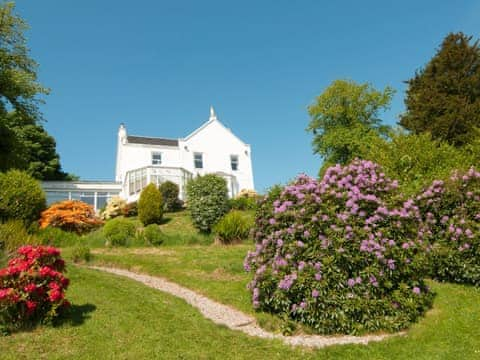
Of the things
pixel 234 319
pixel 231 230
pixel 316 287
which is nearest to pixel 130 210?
pixel 231 230

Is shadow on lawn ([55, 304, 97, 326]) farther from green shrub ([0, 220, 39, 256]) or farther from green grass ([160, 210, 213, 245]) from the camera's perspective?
green grass ([160, 210, 213, 245])

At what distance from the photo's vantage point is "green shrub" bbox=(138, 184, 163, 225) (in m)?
18.7

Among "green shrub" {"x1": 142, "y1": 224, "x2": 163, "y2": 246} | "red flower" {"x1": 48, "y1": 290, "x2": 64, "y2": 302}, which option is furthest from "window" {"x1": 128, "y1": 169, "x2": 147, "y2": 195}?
"red flower" {"x1": 48, "y1": 290, "x2": 64, "y2": 302}

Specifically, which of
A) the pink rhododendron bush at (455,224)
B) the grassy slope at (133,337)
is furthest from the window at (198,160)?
the grassy slope at (133,337)

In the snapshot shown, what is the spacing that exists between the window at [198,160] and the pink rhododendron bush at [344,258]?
2617 cm

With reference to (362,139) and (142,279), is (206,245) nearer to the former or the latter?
(142,279)

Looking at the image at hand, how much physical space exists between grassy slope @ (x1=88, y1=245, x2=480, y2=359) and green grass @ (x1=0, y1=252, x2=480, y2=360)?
0.01 m

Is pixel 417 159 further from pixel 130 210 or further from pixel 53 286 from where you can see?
pixel 130 210

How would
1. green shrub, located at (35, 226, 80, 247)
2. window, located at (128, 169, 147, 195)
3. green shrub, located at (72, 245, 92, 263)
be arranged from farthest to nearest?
window, located at (128, 169, 147, 195)
green shrub, located at (35, 226, 80, 247)
green shrub, located at (72, 245, 92, 263)

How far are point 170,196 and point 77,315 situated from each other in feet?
58.1

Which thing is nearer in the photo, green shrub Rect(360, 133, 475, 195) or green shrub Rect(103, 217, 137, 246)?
green shrub Rect(360, 133, 475, 195)

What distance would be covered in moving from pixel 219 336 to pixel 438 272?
5.43 meters

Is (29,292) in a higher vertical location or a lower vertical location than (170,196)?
lower

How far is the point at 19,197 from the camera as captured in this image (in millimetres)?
15109
